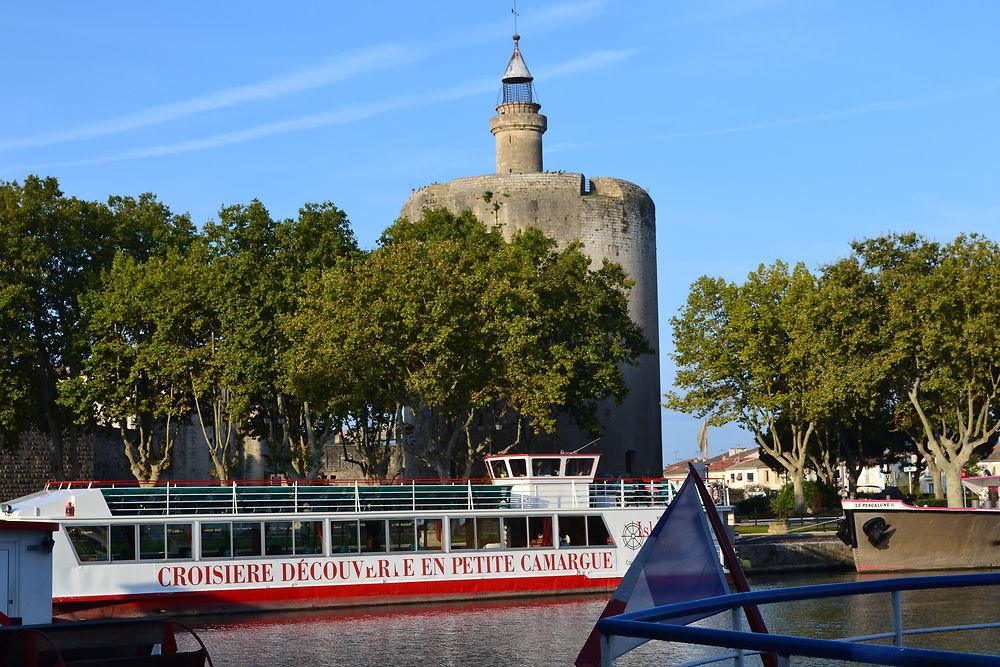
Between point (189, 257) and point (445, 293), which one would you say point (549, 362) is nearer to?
point (445, 293)

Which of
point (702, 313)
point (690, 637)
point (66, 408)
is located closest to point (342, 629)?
point (690, 637)

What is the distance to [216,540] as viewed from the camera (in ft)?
113

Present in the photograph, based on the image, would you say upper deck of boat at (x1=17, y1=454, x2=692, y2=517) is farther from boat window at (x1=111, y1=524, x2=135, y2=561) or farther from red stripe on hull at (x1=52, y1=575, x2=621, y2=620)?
red stripe on hull at (x1=52, y1=575, x2=621, y2=620)

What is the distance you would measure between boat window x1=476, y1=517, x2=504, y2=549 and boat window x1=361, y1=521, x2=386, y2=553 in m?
2.77

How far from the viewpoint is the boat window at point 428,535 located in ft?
119

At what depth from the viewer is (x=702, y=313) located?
62.8 meters

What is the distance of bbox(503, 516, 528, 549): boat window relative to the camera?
1465 inches


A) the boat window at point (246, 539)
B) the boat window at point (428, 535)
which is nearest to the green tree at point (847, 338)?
the boat window at point (428, 535)

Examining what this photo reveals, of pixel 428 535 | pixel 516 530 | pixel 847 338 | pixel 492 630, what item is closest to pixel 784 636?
pixel 492 630

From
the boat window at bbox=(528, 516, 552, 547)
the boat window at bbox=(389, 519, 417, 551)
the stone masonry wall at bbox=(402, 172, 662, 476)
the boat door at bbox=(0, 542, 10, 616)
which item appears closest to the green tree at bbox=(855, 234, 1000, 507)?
the stone masonry wall at bbox=(402, 172, 662, 476)

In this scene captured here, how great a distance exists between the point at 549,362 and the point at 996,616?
28.9 m

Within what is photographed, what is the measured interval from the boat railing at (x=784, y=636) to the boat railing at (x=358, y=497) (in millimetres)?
27885

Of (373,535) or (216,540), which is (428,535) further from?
(216,540)

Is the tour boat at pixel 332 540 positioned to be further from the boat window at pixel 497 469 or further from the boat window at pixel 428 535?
the boat window at pixel 497 469
